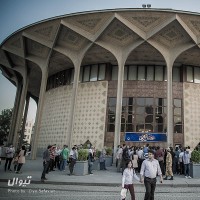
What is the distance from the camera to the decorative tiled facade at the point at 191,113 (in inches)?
952

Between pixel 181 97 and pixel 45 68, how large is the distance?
14948 mm

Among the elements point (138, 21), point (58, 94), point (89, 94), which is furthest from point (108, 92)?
point (138, 21)

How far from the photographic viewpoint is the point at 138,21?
20688 mm

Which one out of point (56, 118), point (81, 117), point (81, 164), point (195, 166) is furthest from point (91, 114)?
point (195, 166)

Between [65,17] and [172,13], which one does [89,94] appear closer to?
[65,17]

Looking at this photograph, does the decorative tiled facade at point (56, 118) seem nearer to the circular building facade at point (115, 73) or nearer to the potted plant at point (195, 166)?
the circular building facade at point (115, 73)

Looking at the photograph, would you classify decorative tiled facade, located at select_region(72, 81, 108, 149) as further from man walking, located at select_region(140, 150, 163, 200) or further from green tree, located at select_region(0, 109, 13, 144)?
green tree, located at select_region(0, 109, 13, 144)

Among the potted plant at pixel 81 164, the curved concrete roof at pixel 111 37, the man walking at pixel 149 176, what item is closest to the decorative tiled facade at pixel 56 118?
the curved concrete roof at pixel 111 37

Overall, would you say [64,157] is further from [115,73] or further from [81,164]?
[115,73]

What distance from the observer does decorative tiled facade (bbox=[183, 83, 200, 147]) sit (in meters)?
24.2

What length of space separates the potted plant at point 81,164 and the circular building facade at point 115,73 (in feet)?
28.1

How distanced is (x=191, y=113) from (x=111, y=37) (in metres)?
11.6

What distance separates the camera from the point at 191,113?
2488cm

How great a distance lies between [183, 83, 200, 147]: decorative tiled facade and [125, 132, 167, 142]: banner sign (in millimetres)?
2678
